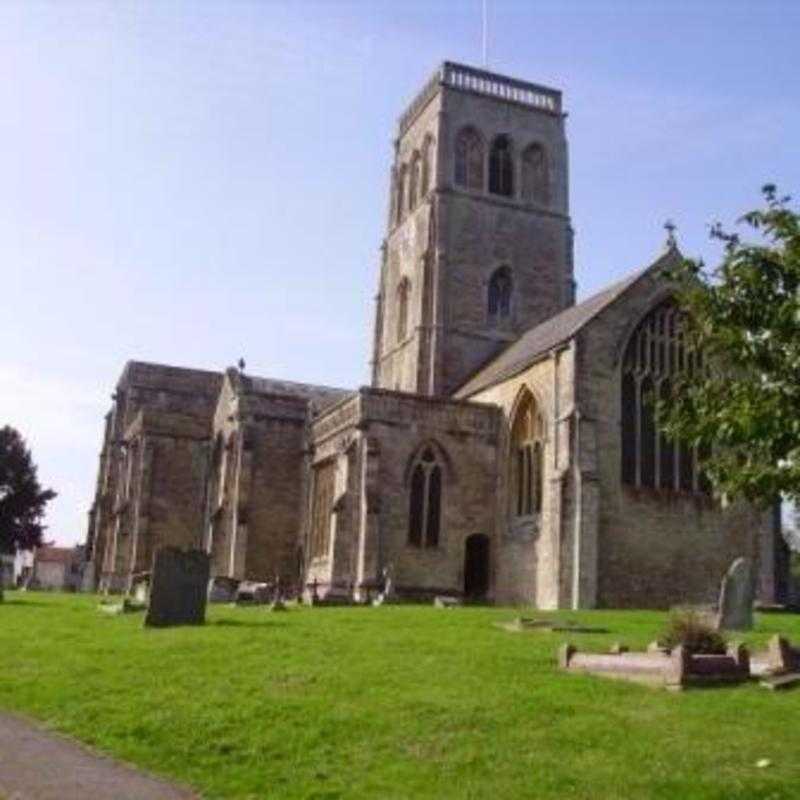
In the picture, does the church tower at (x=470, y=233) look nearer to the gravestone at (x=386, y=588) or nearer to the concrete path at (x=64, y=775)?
the gravestone at (x=386, y=588)

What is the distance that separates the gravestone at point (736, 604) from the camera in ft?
66.2

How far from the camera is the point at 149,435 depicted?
156 ft

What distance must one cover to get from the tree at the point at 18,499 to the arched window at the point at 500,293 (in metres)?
30.5

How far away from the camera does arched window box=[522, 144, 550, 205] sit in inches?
1850

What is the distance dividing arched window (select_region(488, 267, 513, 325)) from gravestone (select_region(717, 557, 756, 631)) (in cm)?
2520

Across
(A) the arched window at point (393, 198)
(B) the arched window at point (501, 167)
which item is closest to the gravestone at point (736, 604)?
(B) the arched window at point (501, 167)

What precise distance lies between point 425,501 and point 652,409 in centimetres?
744

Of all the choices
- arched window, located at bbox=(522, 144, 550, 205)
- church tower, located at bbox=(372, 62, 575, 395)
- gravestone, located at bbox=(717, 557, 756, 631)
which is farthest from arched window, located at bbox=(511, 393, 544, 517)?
arched window, located at bbox=(522, 144, 550, 205)

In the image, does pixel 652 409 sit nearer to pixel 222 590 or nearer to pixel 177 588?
pixel 222 590

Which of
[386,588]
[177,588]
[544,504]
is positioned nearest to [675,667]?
[177,588]

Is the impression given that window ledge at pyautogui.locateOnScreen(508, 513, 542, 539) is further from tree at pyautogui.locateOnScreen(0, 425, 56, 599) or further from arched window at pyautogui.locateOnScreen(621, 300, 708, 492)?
tree at pyautogui.locateOnScreen(0, 425, 56, 599)

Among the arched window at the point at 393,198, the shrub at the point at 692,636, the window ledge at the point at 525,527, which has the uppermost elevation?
the arched window at the point at 393,198

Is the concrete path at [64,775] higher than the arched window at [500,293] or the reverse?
the reverse

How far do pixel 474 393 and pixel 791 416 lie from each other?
2753 cm
